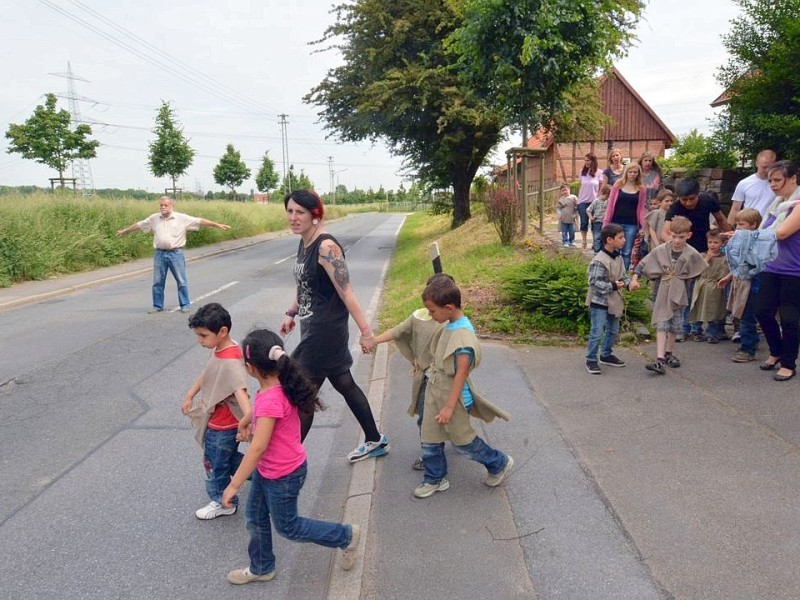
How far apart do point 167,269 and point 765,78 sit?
9.19 metres

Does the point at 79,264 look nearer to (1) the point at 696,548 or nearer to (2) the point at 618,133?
(1) the point at 696,548

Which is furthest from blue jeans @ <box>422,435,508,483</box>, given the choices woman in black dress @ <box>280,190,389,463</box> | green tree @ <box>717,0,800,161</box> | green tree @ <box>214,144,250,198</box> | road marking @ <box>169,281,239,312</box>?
green tree @ <box>214,144,250,198</box>

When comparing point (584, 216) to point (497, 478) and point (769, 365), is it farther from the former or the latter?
point (497, 478)

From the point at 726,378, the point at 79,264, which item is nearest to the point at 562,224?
the point at 726,378

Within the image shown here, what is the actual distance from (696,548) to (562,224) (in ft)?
32.3

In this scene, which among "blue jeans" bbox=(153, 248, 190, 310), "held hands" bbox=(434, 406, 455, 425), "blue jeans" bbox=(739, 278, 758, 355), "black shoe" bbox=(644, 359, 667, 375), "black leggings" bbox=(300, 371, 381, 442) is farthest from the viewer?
"blue jeans" bbox=(153, 248, 190, 310)

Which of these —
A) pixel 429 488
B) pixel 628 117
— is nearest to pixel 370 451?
pixel 429 488

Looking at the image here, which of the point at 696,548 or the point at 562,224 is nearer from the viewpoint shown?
the point at 696,548

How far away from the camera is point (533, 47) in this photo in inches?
406

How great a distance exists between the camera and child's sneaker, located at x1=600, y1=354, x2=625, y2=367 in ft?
20.1

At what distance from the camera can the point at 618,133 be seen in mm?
38500

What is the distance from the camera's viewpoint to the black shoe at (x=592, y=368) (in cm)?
593

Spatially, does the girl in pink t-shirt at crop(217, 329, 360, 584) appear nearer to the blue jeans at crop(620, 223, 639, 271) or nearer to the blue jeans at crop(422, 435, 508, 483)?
the blue jeans at crop(422, 435, 508, 483)

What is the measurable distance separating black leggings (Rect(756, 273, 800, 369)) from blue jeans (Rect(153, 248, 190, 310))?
8.05 m
